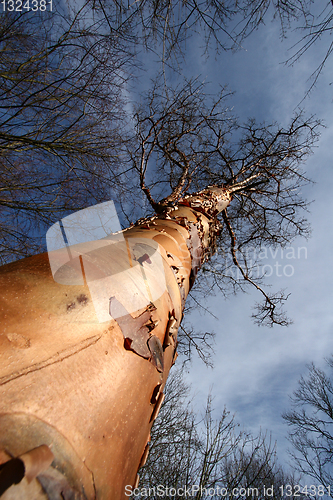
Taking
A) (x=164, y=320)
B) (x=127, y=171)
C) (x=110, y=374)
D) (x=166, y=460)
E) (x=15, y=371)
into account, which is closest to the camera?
(x=15, y=371)

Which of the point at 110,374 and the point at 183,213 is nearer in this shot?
the point at 110,374

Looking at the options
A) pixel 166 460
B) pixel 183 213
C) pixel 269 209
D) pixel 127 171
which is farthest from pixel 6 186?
pixel 166 460

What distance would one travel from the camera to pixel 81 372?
528 mm

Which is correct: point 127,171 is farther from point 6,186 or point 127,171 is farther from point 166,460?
point 166,460

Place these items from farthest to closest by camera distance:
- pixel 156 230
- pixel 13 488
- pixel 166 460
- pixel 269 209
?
pixel 166 460 < pixel 269 209 < pixel 156 230 < pixel 13 488

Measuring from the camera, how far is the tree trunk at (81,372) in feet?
1.34

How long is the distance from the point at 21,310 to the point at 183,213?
1720mm

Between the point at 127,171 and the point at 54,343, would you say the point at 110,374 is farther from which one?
the point at 127,171

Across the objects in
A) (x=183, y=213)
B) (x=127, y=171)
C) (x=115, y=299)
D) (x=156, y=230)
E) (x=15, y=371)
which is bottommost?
(x=15, y=371)

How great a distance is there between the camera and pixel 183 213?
2.10 meters

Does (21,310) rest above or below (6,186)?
below

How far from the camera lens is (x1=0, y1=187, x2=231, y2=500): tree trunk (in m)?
0.41

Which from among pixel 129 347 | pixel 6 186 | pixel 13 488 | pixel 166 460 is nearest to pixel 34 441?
pixel 13 488

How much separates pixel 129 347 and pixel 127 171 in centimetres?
386
